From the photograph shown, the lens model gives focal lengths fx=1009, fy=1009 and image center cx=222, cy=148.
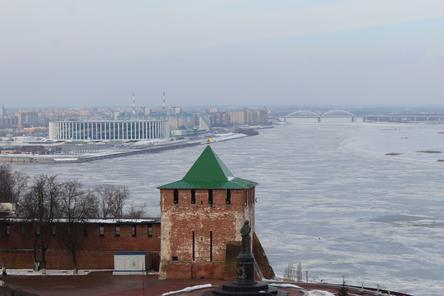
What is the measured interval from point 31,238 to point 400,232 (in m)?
17.7

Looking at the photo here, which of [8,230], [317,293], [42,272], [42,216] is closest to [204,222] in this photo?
[317,293]

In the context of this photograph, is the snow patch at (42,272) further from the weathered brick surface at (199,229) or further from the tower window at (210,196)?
the tower window at (210,196)

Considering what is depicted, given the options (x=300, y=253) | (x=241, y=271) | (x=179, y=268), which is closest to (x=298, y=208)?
(x=300, y=253)

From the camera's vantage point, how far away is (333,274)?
29.6m

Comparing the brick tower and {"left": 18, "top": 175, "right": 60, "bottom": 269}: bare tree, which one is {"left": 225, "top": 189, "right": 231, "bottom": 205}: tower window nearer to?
the brick tower

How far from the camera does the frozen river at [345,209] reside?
3108cm

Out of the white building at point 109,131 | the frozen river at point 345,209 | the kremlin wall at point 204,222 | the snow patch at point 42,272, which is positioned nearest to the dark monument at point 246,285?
the kremlin wall at point 204,222

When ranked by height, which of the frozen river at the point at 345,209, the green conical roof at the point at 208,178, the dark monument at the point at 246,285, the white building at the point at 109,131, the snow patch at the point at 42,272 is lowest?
the white building at the point at 109,131

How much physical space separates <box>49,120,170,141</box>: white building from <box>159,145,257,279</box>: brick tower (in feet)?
470

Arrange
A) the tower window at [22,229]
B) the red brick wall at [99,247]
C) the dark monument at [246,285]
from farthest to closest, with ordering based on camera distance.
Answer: the tower window at [22,229], the red brick wall at [99,247], the dark monument at [246,285]

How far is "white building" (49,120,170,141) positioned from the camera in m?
167

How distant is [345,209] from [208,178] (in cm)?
2420

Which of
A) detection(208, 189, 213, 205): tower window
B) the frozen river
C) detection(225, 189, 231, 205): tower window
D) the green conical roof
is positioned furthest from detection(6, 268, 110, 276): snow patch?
the frozen river

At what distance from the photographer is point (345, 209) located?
153 ft
